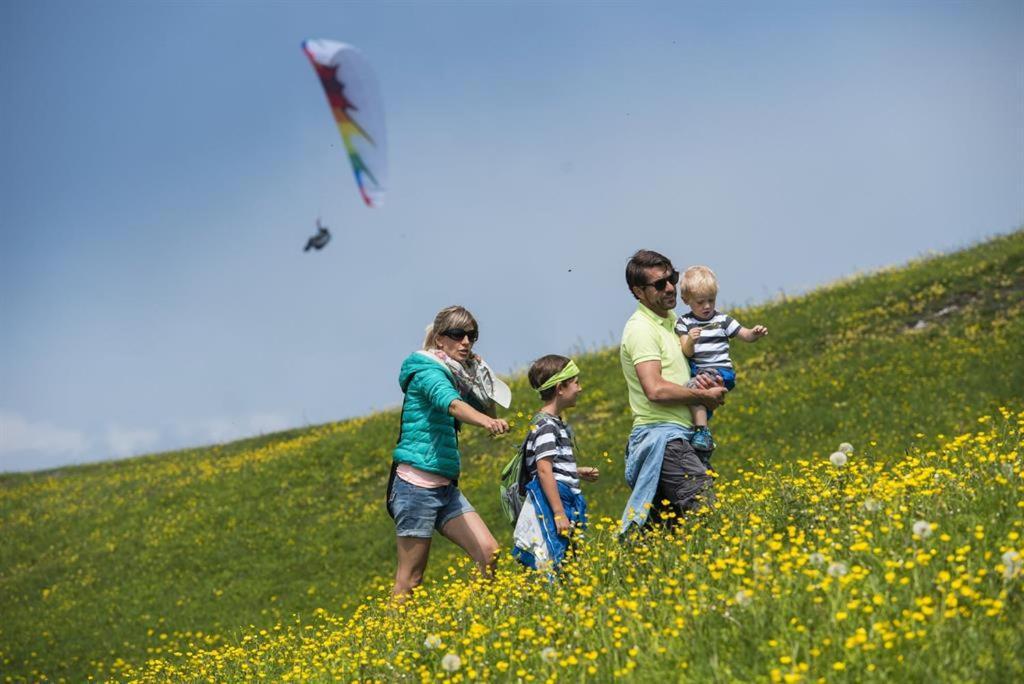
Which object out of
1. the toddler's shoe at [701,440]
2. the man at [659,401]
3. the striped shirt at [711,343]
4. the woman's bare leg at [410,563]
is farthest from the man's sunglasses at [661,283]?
the woman's bare leg at [410,563]

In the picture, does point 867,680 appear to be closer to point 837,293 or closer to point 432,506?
point 432,506

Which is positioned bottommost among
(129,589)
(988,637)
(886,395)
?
Result: (129,589)

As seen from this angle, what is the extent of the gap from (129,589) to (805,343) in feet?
58.1

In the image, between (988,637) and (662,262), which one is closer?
(988,637)

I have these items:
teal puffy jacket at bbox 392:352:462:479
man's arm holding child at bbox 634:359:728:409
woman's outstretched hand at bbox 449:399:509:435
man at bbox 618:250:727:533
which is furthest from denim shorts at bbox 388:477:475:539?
man's arm holding child at bbox 634:359:728:409

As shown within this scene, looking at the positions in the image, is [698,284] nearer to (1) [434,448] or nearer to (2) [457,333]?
(2) [457,333]

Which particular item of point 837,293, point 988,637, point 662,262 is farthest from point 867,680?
point 837,293

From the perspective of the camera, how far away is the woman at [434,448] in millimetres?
8117

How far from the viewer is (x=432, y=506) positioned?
817cm

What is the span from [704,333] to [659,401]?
2.64 feet

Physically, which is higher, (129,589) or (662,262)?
(662,262)

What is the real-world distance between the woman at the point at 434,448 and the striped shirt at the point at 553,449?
58 cm

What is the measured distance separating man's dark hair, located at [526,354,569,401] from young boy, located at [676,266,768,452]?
97 centimetres

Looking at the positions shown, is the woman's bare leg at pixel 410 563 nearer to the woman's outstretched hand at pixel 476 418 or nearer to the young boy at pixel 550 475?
the young boy at pixel 550 475
